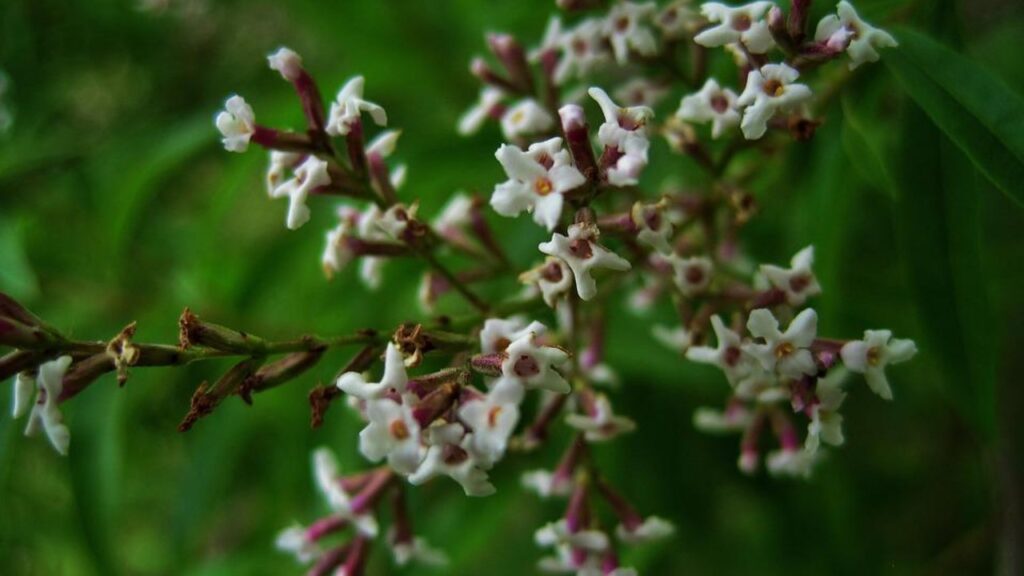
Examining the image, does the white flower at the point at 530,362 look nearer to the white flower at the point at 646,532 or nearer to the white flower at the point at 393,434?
the white flower at the point at 393,434

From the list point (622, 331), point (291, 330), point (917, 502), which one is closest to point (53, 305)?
point (291, 330)

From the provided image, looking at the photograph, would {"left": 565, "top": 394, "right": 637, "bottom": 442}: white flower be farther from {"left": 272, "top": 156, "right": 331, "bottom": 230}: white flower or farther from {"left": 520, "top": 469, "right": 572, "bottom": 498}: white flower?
{"left": 272, "top": 156, "right": 331, "bottom": 230}: white flower

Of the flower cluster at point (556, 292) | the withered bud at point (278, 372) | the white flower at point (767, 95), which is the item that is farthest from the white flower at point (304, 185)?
the white flower at point (767, 95)

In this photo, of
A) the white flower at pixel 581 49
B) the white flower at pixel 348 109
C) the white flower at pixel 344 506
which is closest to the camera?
the white flower at pixel 348 109

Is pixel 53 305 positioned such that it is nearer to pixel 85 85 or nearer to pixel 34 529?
pixel 34 529

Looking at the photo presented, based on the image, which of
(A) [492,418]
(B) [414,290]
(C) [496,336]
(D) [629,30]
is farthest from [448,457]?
(B) [414,290]

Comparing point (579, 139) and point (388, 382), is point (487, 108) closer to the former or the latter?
point (579, 139)

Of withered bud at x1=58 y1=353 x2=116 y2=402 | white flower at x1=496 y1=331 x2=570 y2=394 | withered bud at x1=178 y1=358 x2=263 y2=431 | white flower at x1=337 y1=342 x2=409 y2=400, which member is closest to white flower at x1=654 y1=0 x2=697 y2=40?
white flower at x1=496 y1=331 x2=570 y2=394
